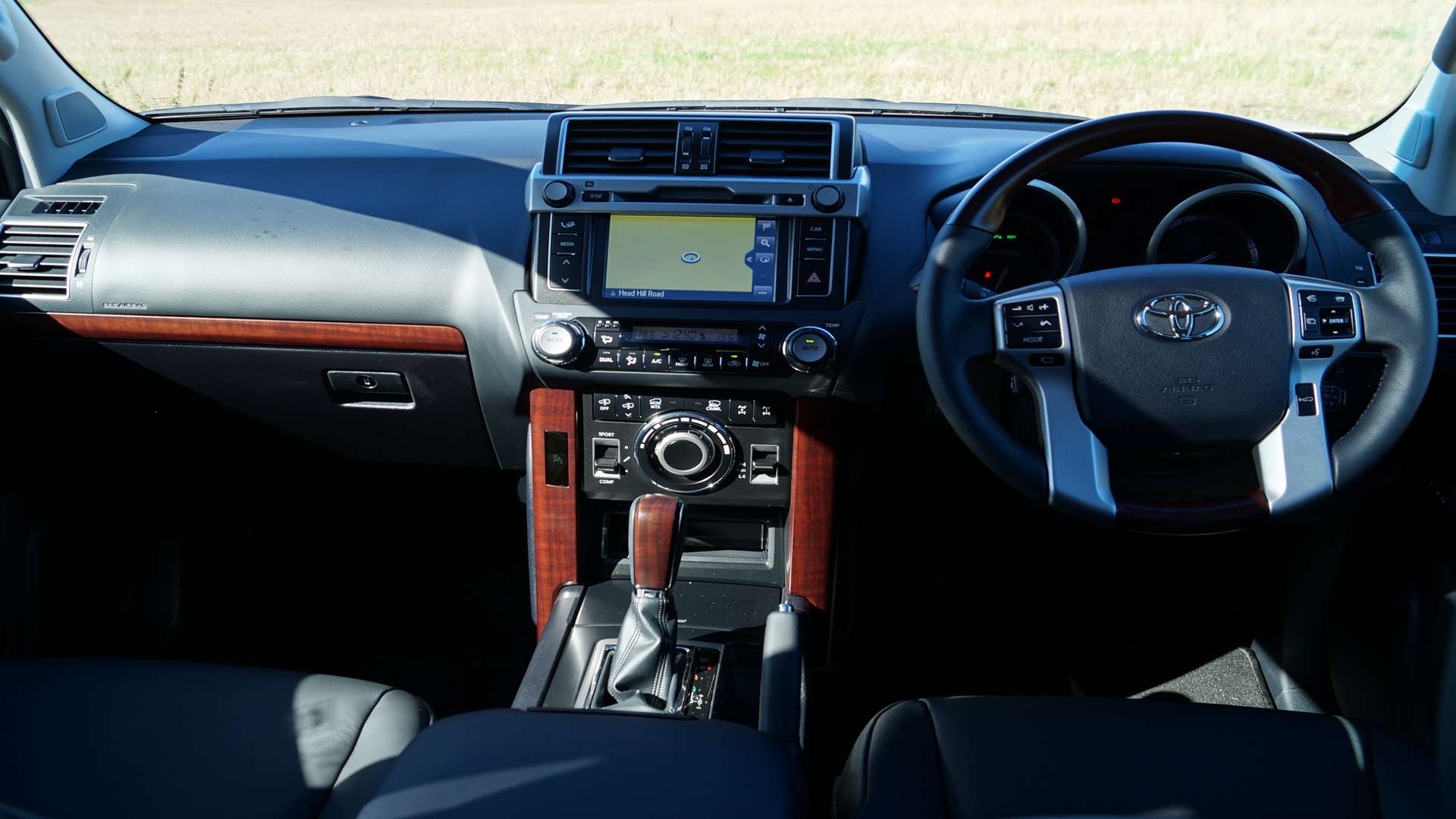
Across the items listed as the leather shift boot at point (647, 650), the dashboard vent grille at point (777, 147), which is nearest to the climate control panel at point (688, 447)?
the leather shift boot at point (647, 650)

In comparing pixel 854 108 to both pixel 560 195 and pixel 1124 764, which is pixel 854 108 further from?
pixel 1124 764

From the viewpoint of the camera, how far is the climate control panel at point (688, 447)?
208 centimetres

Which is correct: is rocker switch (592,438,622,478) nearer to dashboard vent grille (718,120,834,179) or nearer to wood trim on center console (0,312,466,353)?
wood trim on center console (0,312,466,353)

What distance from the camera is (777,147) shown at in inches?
78.4

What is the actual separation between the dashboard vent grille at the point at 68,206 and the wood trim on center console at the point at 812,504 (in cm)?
157

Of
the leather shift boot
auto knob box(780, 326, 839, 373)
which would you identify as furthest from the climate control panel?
the leather shift boot

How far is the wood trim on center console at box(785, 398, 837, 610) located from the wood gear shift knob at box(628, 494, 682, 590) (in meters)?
0.36

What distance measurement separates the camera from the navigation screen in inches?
76.9

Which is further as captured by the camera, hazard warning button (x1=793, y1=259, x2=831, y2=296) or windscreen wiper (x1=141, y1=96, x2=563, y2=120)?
windscreen wiper (x1=141, y1=96, x2=563, y2=120)

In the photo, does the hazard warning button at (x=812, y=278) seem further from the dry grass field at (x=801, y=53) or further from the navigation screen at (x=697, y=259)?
the dry grass field at (x=801, y=53)

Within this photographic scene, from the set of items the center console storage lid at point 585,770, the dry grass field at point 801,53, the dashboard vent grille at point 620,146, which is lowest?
the center console storage lid at point 585,770

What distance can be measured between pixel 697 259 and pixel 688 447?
1.25 feet

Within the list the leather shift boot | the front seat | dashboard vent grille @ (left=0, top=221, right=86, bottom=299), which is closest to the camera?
the front seat

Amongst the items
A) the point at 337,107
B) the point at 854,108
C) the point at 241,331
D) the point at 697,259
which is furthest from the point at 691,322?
the point at 337,107
